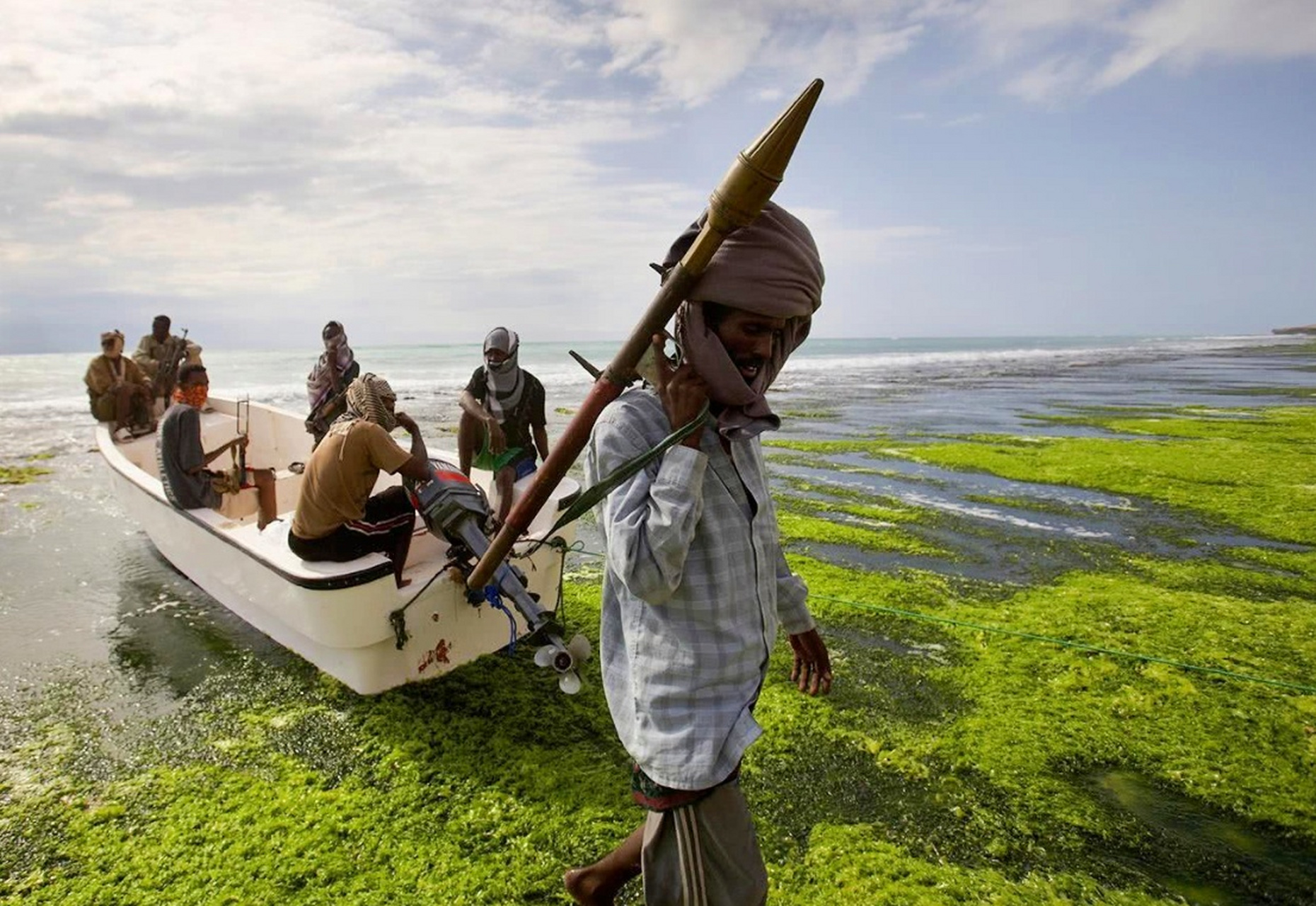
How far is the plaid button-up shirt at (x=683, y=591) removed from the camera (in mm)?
1605

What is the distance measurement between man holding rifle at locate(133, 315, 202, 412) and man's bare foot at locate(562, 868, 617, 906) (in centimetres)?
1019

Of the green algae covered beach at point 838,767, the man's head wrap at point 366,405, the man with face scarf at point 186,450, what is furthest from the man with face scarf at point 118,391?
the man's head wrap at point 366,405

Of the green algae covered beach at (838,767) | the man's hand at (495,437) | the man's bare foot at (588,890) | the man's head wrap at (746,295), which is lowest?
the green algae covered beach at (838,767)

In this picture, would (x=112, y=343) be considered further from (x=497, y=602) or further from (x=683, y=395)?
(x=683, y=395)

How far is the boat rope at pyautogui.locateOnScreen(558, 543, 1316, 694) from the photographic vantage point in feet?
14.4

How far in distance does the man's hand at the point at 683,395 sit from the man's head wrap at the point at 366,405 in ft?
9.65

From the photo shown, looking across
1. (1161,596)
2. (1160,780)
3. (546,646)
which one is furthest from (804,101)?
(1161,596)

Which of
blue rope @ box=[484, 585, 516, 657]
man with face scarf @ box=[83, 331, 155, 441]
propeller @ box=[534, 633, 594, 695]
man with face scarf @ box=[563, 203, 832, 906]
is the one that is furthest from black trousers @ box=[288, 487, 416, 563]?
man with face scarf @ box=[83, 331, 155, 441]

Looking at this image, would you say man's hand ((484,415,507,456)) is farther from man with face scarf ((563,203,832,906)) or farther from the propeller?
man with face scarf ((563,203,832,906))

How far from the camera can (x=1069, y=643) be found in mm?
4855

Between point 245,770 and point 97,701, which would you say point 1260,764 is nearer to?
point 245,770

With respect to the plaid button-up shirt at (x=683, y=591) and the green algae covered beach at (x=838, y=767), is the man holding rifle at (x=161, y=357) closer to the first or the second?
the green algae covered beach at (x=838, y=767)

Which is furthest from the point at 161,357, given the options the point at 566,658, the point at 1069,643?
the point at 1069,643

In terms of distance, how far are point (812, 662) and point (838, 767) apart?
1.59 metres
